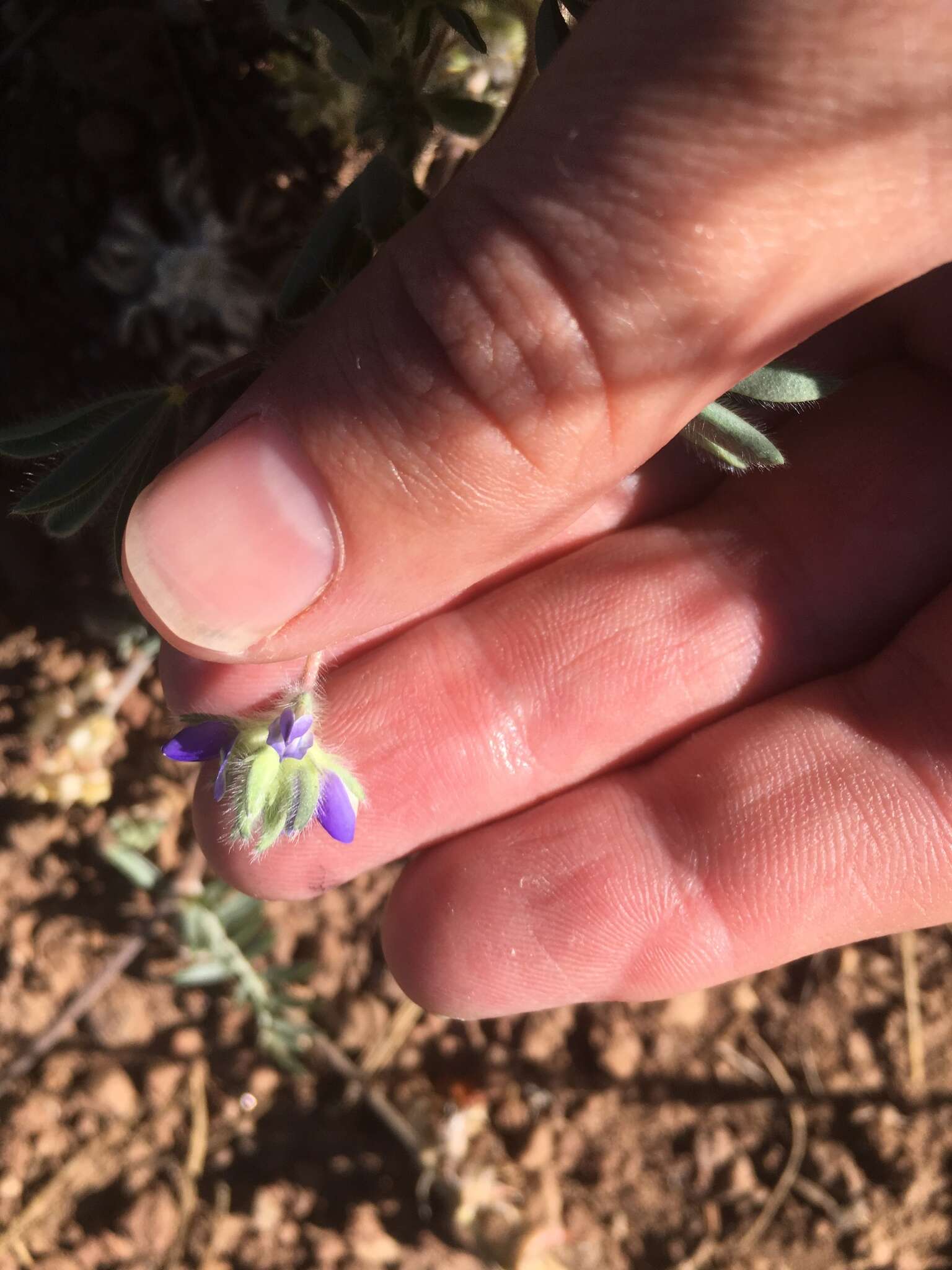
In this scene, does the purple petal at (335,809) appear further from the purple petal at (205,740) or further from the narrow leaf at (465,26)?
the narrow leaf at (465,26)

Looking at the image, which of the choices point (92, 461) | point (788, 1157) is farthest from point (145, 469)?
point (788, 1157)

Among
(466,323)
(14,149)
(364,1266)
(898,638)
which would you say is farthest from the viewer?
(364,1266)

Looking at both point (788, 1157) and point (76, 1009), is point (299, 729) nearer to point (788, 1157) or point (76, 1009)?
point (76, 1009)

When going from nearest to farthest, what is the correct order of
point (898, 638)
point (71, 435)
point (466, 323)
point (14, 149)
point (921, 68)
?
point (921, 68) → point (466, 323) → point (71, 435) → point (898, 638) → point (14, 149)

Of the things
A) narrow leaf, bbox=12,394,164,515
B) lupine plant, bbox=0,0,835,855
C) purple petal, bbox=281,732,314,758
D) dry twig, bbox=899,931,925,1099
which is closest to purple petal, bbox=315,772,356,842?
lupine plant, bbox=0,0,835,855

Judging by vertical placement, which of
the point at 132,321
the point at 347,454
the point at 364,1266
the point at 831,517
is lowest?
the point at 364,1266

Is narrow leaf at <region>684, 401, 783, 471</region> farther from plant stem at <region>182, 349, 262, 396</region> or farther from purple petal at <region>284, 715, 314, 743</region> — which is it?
purple petal at <region>284, 715, 314, 743</region>

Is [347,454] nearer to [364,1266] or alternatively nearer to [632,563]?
[632,563]

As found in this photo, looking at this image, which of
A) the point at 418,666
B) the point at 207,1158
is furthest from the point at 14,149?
the point at 207,1158
